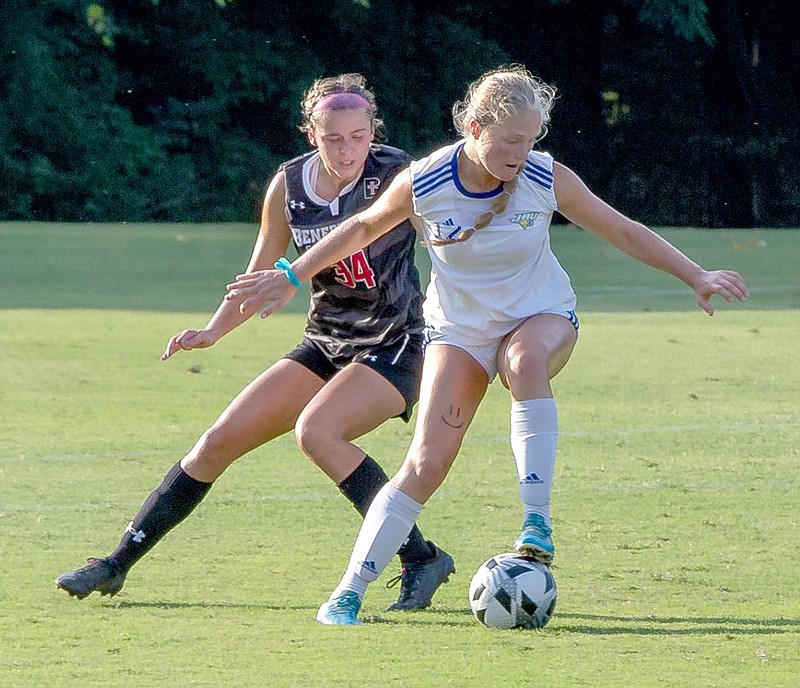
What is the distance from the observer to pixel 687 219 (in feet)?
→ 137

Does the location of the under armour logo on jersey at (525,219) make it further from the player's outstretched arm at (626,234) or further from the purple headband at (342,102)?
the purple headband at (342,102)

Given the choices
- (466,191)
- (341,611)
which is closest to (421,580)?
(341,611)

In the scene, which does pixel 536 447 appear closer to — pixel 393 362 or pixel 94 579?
pixel 393 362

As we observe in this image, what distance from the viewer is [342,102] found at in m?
5.26

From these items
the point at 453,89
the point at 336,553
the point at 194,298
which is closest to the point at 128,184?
the point at 453,89

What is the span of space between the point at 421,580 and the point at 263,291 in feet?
3.43

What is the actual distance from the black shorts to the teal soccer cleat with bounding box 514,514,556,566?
786 millimetres

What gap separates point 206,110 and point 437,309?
109ft

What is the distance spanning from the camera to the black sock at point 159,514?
527cm

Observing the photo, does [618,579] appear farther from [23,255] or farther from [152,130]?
[152,130]

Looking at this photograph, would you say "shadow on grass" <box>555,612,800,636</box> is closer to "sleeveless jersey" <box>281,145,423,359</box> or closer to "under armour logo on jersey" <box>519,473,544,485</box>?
"under armour logo on jersey" <box>519,473,544,485</box>

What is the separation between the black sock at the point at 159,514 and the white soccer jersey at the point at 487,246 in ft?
3.53

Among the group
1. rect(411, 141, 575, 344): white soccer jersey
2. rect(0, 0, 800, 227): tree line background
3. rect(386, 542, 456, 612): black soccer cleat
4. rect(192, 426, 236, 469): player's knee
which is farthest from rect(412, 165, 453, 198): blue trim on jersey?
rect(0, 0, 800, 227): tree line background

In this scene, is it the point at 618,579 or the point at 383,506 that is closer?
the point at 383,506
